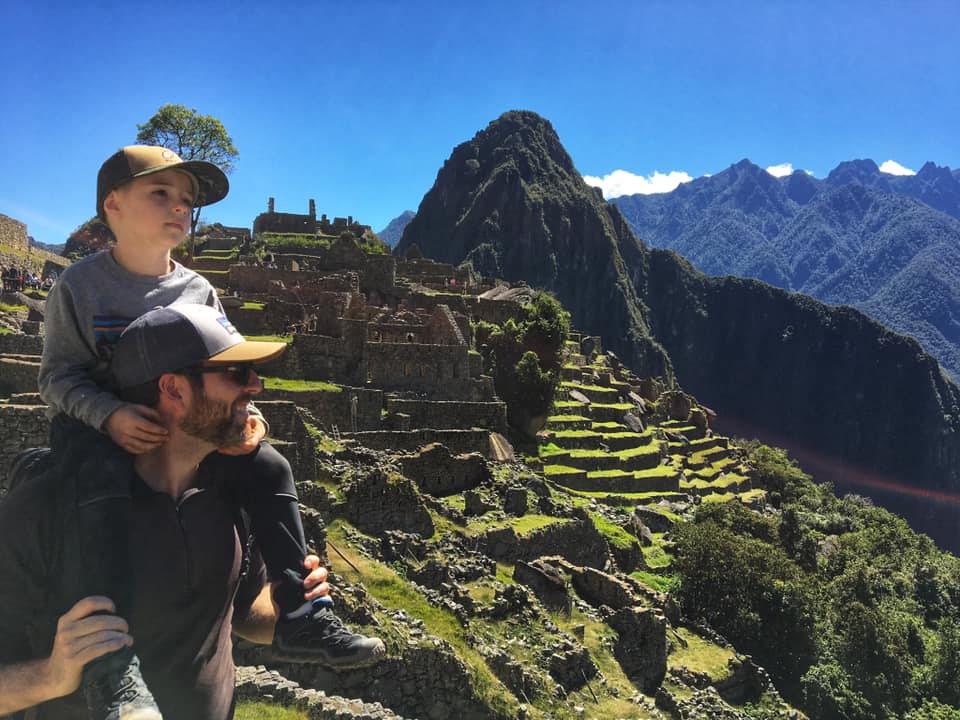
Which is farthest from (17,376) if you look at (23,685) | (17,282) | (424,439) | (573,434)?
(573,434)

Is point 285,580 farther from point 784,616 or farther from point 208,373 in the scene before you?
point 784,616

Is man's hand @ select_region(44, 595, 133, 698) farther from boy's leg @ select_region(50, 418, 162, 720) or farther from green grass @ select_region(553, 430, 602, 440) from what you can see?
green grass @ select_region(553, 430, 602, 440)

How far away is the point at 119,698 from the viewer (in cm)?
206

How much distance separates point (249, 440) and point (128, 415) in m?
0.50

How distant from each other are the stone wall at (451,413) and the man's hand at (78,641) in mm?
18547

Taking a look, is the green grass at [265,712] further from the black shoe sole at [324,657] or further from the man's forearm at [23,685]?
the man's forearm at [23,685]

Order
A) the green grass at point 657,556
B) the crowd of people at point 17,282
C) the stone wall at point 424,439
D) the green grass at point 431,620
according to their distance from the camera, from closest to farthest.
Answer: the green grass at point 431,620 < the stone wall at point 424,439 < the green grass at point 657,556 < the crowd of people at point 17,282

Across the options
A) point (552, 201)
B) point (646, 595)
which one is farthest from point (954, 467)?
point (646, 595)

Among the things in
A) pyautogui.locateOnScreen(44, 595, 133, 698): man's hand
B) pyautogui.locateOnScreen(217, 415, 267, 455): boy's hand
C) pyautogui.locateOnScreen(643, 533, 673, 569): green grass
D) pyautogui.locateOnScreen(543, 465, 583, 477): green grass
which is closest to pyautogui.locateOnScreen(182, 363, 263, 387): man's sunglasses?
pyautogui.locateOnScreen(217, 415, 267, 455): boy's hand

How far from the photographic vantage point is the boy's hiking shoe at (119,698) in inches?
79.1

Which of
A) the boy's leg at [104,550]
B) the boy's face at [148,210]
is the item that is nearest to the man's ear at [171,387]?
the boy's leg at [104,550]

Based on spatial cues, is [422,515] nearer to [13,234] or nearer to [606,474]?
[606,474]

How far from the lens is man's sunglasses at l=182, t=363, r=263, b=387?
2463 millimetres

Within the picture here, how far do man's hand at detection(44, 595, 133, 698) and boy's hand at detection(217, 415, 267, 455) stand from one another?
73cm
